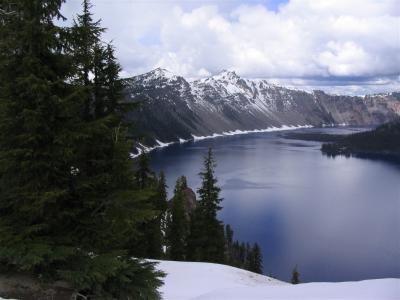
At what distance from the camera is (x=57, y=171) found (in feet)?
38.8

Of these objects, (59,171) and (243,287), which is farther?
(243,287)

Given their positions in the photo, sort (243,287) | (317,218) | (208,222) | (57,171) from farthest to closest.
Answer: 1. (317,218)
2. (208,222)
3. (243,287)
4. (57,171)

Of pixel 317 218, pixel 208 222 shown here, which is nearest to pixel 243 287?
pixel 208 222

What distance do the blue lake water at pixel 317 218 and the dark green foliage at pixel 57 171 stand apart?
5699 centimetres

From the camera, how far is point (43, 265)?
11609 mm

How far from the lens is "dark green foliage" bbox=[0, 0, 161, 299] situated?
11.2 metres

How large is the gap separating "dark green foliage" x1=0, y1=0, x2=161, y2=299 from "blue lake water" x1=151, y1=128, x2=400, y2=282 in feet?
187

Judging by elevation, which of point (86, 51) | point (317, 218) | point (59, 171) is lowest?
point (317, 218)

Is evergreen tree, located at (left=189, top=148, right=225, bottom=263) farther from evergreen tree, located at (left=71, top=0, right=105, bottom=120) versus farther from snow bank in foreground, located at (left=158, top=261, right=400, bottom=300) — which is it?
evergreen tree, located at (left=71, top=0, right=105, bottom=120)

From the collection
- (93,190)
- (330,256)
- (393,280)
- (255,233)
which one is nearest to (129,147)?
(93,190)

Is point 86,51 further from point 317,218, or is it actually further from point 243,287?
point 317,218

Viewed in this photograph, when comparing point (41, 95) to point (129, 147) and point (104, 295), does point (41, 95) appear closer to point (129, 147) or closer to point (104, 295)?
point (129, 147)

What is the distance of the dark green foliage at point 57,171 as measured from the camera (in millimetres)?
11203

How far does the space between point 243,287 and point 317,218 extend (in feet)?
252
